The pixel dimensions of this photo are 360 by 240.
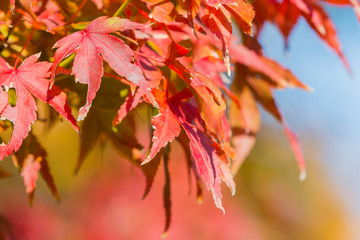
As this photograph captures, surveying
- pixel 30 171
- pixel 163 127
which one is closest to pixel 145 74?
pixel 163 127

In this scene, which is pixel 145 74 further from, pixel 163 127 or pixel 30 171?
pixel 30 171

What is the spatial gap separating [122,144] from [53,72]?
30 centimetres

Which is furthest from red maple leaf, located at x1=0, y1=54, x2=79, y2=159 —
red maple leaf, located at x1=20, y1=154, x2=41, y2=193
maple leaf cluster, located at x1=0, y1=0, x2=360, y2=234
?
red maple leaf, located at x1=20, y1=154, x2=41, y2=193

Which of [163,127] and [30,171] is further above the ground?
[163,127]

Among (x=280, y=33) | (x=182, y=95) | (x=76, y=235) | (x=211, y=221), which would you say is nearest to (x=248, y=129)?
(x=280, y=33)

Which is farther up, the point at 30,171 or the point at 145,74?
the point at 145,74

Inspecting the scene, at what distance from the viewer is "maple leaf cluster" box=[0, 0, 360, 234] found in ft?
2.00

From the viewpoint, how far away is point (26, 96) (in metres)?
0.62

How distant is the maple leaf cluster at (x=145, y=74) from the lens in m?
0.61

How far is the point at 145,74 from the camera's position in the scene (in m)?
0.70

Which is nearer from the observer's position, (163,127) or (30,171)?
(163,127)

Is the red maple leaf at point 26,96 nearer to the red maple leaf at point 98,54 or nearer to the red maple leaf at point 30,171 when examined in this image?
the red maple leaf at point 98,54

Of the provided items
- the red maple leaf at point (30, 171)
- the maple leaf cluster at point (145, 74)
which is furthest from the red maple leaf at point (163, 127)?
the red maple leaf at point (30, 171)

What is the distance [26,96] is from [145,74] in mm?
162
